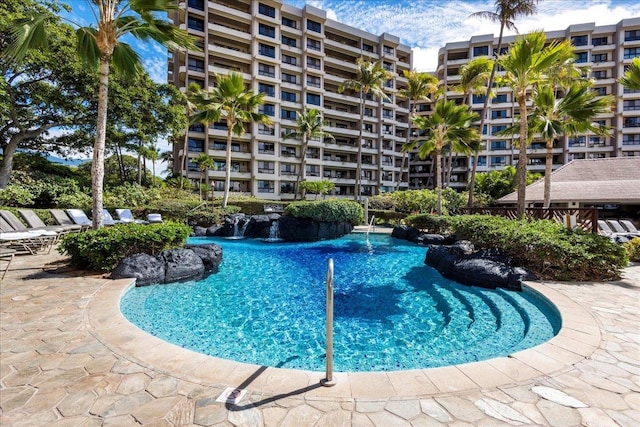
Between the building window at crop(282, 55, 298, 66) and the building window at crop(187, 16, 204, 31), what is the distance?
1065 cm

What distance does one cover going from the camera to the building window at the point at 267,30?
3734 cm

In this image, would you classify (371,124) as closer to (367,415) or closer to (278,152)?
(278,152)

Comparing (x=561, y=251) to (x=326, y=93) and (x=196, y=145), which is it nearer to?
(x=196, y=145)

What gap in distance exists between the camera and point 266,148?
38.5m

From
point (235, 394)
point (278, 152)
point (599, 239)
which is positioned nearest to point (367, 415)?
point (235, 394)

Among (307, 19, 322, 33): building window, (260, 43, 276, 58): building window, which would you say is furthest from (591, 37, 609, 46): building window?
(260, 43, 276, 58): building window

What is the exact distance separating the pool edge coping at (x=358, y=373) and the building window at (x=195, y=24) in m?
40.1

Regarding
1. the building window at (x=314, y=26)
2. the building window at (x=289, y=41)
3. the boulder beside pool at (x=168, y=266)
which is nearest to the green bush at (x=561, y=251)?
the boulder beside pool at (x=168, y=266)

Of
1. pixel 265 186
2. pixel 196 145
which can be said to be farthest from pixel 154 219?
pixel 265 186

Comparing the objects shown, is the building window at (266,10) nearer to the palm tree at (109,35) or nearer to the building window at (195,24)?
the building window at (195,24)

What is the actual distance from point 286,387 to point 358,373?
803 mm

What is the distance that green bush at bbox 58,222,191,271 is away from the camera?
727 cm

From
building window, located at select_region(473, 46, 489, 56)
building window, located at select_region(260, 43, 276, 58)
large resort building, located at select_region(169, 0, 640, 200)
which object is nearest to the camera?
large resort building, located at select_region(169, 0, 640, 200)

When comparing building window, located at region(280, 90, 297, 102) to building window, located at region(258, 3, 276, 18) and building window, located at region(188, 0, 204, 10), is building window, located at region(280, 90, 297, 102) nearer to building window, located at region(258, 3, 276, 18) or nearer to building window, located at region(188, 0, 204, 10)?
building window, located at region(258, 3, 276, 18)
